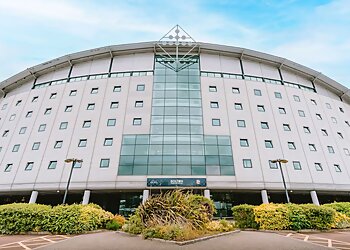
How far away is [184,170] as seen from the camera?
66.3ft

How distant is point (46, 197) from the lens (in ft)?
76.8

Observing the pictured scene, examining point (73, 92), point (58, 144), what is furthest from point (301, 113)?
point (73, 92)

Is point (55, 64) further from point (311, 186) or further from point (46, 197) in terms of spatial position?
point (311, 186)

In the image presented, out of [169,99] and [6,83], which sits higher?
[6,83]

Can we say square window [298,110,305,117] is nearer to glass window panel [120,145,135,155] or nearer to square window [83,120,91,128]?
glass window panel [120,145,135,155]

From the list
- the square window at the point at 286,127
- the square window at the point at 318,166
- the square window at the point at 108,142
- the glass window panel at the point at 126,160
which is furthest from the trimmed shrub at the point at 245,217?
the square window at the point at 108,142

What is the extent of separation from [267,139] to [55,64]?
102 ft

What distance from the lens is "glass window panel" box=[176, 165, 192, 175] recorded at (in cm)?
2006

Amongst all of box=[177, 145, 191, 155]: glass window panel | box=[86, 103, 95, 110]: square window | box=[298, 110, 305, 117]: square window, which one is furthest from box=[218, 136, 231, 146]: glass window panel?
box=[86, 103, 95, 110]: square window

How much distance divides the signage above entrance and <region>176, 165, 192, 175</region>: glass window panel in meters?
0.70

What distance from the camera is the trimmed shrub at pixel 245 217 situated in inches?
504

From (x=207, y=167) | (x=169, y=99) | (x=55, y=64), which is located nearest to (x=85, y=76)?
(x=55, y=64)

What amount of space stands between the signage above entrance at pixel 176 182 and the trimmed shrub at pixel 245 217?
5.75 metres

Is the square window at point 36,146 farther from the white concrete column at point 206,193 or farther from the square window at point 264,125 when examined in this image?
the square window at point 264,125
